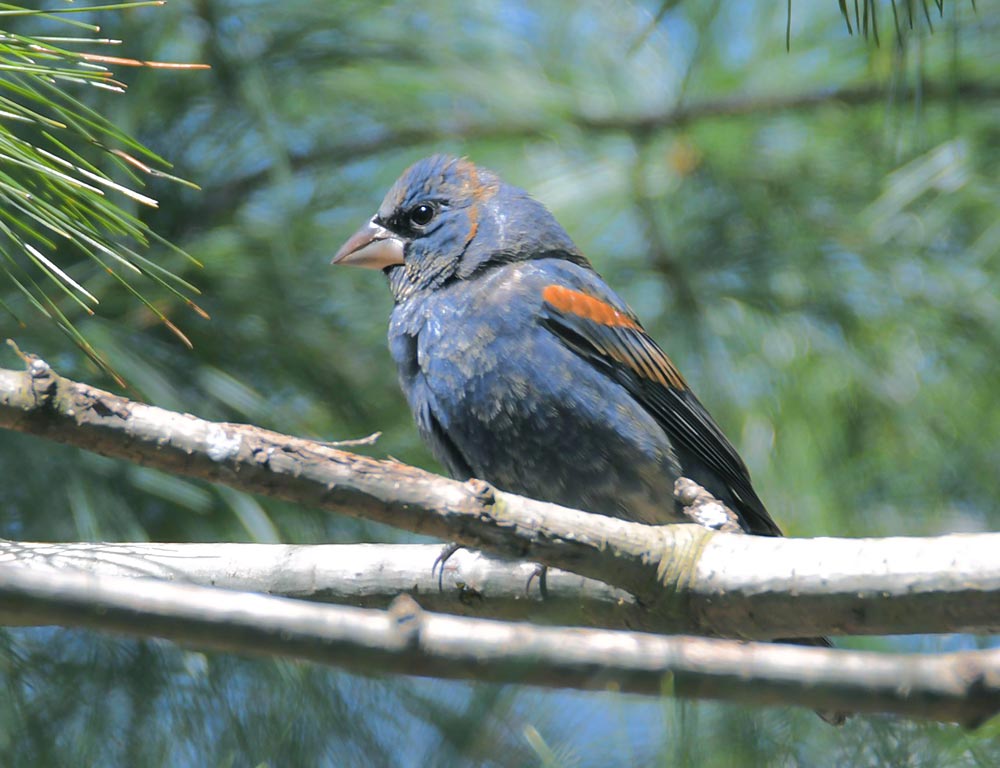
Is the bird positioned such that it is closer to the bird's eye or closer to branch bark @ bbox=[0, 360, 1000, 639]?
the bird's eye

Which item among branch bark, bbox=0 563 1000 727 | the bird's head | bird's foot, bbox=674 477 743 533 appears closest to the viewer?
branch bark, bbox=0 563 1000 727

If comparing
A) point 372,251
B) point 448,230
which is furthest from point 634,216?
point 372,251

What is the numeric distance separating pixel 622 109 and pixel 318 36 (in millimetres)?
971

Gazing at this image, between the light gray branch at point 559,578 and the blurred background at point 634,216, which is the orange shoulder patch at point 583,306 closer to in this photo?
the blurred background at point 634,216

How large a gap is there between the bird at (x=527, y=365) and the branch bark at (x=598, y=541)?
1052 millimetres

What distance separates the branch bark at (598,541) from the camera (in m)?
1.73

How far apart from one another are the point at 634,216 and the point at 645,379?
2.88 feet

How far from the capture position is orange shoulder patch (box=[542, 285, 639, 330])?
3199mm

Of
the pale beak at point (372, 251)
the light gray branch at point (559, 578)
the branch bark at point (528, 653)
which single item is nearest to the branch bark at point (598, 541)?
the light gray branch at point (559, 578)

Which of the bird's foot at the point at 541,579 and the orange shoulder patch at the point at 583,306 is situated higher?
the orange shoulder patch at the point at 583,306

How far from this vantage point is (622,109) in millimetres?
3859

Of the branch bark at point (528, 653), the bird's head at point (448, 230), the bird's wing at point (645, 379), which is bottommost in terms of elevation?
the bird's wing at point (645, 379)

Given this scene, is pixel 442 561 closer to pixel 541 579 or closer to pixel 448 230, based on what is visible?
pixel 541 579

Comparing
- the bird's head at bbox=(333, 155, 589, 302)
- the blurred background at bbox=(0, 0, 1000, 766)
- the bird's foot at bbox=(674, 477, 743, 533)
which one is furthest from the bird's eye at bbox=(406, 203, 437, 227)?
Answer: the bird's foot at bbox=(674, 477, 743, 533)
